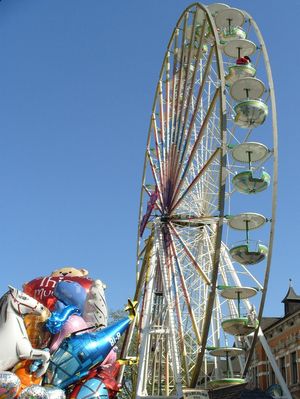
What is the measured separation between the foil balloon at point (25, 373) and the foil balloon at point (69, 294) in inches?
97.1

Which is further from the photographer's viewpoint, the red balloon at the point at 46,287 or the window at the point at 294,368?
the window at the point at 294,368

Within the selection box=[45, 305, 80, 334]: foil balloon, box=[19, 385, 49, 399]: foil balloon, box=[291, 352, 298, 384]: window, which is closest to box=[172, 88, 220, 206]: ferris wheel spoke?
box=[45, 305, 80, 334]: foil balloon

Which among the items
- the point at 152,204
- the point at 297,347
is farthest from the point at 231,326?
the point at 297,347

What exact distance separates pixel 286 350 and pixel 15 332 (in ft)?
81.1

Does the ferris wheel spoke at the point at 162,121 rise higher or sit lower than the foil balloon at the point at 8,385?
higher

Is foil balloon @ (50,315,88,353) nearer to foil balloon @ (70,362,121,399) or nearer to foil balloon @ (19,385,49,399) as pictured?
foil balloon @ (70,362,121,399)

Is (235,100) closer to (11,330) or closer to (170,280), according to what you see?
(170,280)

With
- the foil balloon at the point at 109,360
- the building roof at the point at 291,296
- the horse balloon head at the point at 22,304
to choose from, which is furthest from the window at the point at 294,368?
the horse balloon head at the point at 22,304

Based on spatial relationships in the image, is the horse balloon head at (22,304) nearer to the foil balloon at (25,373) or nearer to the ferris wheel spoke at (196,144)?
the foil balloon at (25,373)

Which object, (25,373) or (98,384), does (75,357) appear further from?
(98,384)

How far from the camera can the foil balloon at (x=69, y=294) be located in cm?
1330

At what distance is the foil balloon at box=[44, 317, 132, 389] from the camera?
11.0 m

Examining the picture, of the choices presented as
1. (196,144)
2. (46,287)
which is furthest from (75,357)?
(196,144)

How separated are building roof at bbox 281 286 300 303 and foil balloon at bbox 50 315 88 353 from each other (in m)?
A: 25.6
